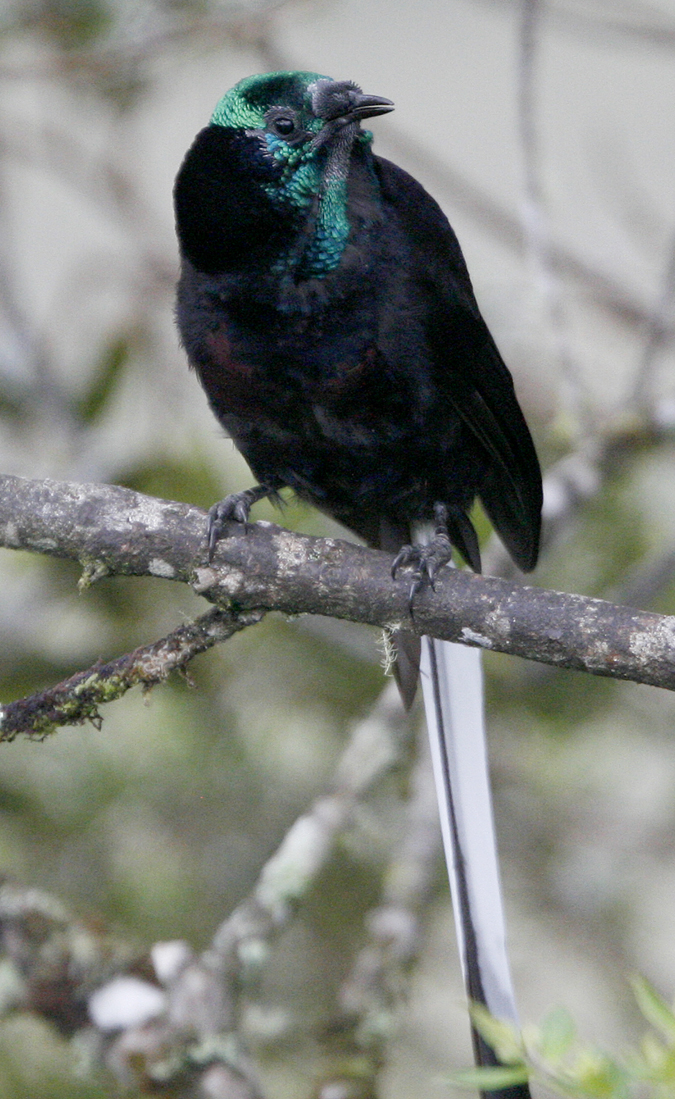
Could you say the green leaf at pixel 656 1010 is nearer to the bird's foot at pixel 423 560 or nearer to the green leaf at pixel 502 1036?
the green leaf at pixel 502 1036

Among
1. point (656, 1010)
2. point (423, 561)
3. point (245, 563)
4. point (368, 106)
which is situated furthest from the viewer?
point (368, 106)

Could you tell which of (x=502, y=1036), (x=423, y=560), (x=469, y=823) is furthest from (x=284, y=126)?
(x=502, y=1036)

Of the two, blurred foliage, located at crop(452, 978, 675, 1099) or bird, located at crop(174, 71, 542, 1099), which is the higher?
bird, located at crop(174, 71, 542, 1099)

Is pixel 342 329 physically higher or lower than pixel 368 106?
lower

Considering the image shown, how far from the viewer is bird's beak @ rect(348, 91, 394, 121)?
68.9 inches

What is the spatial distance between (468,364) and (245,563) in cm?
66

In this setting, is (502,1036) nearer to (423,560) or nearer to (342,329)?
(423,560)

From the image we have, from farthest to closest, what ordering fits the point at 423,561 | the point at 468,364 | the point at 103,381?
the point at 103,381
the point at 468,364
the point at 423,561

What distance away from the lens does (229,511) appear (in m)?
1.76

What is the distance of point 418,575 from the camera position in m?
1.54

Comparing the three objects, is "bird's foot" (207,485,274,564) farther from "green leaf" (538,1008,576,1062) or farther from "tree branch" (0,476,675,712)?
"green leaf" (538,1008,576,1062)

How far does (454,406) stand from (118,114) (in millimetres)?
1771

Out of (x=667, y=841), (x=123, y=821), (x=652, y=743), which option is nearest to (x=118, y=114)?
(x=123, y=821)

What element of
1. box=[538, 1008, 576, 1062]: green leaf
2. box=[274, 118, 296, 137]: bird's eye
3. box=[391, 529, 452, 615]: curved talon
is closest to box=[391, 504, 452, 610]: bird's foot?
box=[391, 529, 452, 615]: curved talon
